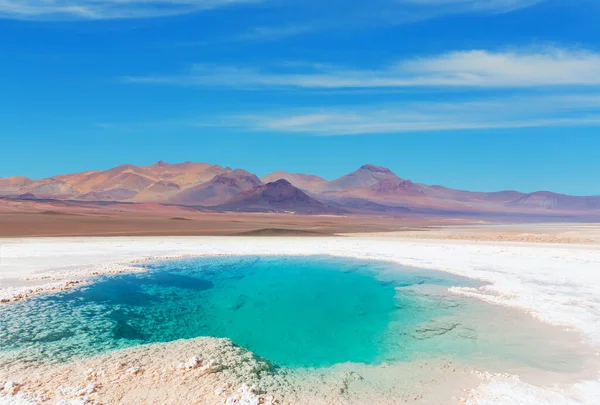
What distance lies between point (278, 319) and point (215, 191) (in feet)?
535

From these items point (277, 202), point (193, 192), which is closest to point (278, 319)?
point (277, 202)

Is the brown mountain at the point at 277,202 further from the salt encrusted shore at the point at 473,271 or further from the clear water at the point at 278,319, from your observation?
the clear water at the point at 278,319

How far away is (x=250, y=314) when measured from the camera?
35.6 ft

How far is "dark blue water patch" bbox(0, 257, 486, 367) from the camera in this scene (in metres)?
8.00

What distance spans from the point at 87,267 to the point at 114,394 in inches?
446

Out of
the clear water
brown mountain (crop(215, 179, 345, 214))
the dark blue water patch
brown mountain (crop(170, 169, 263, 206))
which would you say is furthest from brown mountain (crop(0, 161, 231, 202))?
the clear water

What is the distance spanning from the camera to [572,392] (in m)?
5.95

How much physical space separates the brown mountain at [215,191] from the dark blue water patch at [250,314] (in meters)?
146

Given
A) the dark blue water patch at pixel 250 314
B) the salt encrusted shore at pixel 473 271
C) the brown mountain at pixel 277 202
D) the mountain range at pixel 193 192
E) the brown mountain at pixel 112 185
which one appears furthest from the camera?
the brown mountain at pixel 112 185

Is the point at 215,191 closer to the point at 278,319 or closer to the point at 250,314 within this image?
the point at 250,314

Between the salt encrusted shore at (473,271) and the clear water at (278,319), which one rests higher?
the salt encrusted shore at (473,271)

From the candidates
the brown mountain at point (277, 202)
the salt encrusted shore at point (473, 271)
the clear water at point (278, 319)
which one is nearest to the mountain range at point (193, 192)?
the brown mountain at point (277, 202)

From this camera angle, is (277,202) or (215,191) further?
(215,191)

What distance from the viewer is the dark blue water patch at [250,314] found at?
8.00 meters
